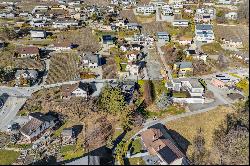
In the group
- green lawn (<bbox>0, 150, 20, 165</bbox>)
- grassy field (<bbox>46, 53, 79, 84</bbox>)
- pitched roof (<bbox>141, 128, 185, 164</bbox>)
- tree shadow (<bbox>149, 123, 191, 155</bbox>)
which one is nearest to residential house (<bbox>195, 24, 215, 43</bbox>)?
grassy field (<bbox>46, 53, 79, 84</bbox>)

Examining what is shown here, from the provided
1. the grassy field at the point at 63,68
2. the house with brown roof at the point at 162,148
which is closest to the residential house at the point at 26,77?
the grassy field at the point at 63,68

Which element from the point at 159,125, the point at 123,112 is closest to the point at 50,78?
the point at 123,112

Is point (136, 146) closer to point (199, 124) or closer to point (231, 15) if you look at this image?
point (199, 124)

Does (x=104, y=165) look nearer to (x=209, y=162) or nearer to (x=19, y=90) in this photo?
(x=209, y=162)

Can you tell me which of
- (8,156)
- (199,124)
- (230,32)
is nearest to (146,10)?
(230,32)

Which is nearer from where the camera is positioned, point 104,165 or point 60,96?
point 104,165

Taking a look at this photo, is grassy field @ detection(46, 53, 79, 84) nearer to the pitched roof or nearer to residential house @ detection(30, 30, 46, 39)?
residential house @ detection(30, 30, 46, 39)
